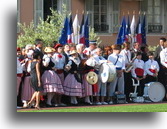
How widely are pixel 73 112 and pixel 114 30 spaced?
2599 mm

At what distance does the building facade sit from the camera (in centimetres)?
1258

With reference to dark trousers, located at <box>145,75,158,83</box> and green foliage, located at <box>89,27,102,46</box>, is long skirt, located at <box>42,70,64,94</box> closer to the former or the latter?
green foliage, located at <box>89,27,102,46</box>

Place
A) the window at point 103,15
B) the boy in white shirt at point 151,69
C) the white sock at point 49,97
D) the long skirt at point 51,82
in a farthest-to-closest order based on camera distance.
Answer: the boy in white shirt at point 151,69
the window at point 103,15
the white sock at point 49,97
the long skirt at point 51,82

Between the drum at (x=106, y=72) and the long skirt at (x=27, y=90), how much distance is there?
144 centimetres

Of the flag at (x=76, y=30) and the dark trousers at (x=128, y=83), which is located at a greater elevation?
the flag at (x=76, y=30)

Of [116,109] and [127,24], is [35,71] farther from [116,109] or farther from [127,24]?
[127,24]

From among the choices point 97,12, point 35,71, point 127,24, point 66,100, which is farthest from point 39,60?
point 127,24

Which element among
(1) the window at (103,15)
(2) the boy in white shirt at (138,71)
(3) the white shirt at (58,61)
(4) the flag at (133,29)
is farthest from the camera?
(4) the flag at (133,29)


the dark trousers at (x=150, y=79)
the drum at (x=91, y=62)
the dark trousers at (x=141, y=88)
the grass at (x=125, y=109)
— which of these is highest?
the drum at (x=91, y=62)

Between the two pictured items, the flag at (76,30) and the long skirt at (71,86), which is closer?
the long skirt at (71,86)

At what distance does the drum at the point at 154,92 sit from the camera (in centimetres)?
1288

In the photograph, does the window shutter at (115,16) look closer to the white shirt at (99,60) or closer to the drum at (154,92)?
the white shirt at (99,60)

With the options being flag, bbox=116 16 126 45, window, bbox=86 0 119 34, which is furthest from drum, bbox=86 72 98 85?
flag, bbox=116 16 126 45

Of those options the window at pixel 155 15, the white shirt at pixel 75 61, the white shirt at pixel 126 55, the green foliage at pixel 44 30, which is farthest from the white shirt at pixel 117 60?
the green foliage at pixel 44 30
